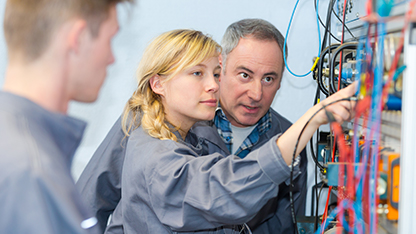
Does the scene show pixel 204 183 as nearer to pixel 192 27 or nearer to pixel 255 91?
pixel 255 91

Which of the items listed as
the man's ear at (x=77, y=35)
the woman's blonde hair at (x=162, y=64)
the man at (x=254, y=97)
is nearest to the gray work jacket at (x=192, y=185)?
the woman's blonde hair at (x=162, y=64)

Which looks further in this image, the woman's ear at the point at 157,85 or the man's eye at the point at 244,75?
the man's eye at the point at 244,75

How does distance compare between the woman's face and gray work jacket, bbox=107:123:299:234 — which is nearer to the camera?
gray work jacket, bbox=107:123:299:234

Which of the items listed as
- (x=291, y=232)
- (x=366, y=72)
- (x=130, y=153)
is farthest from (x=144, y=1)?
(x=366, y=72)

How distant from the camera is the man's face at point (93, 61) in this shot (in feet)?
2.18

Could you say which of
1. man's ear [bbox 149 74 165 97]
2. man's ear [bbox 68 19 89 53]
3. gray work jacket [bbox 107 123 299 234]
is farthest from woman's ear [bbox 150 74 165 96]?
man's ear [bbox 68 19 89 53]

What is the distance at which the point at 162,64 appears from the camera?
50.4 inches

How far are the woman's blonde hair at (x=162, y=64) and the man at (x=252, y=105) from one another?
0.91 feet

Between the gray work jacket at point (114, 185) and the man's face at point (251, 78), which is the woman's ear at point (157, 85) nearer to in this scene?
the gray work jacket at point (114, 185)

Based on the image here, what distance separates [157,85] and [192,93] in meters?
0.14

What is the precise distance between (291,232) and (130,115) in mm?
897

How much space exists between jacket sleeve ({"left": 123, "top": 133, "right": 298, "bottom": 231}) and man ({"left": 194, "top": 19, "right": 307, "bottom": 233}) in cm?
69

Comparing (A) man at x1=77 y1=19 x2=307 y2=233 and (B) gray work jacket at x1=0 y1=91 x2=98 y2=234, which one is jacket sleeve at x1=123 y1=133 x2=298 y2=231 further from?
(A) man at x1=77 y1=19 x2=307 y2=233

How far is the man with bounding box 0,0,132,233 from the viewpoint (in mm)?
518
